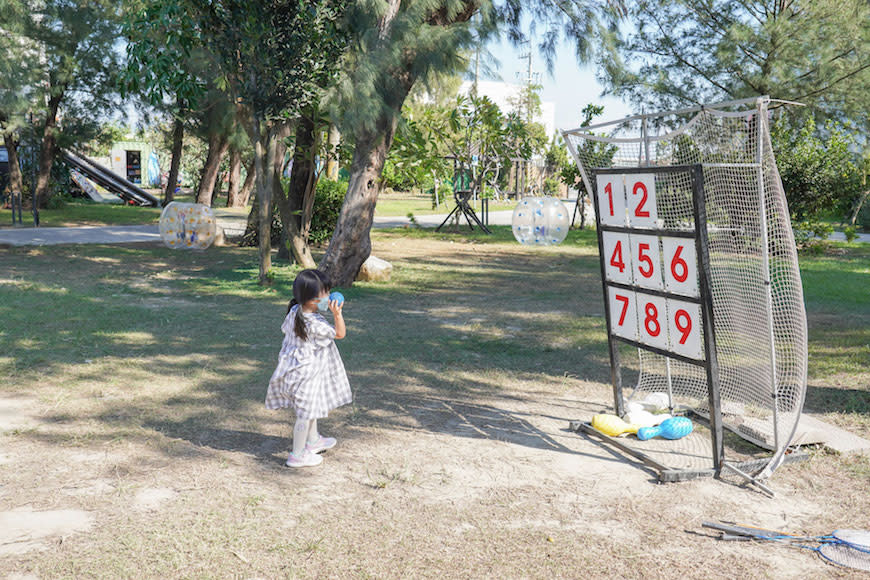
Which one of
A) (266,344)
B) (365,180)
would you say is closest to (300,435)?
(266,344)

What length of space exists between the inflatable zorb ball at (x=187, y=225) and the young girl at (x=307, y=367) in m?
9.42

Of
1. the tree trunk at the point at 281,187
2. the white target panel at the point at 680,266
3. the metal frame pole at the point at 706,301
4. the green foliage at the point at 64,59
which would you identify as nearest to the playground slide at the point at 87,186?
the green foliage at the point at 64,59

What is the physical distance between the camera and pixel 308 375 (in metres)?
3.90

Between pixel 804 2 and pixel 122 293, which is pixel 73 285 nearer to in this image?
pixel 122 293

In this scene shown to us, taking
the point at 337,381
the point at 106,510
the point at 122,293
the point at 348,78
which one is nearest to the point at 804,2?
the point at 348,78

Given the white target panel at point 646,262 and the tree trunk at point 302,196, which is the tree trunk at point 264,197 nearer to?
the tree trunk at point 302,196

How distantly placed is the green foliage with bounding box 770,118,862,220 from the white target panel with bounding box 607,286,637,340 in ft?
32.9

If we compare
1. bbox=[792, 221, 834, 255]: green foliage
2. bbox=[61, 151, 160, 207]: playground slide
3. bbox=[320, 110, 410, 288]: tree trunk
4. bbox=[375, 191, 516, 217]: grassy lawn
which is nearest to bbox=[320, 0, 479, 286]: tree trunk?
bbox=[320, 110, 410, 288]: tree trunk

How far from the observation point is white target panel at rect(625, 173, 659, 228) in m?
3.94

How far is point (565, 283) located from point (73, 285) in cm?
615

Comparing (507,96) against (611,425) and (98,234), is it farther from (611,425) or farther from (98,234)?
(611,425)

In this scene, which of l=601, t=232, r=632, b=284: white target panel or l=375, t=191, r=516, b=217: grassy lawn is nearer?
l=601, t=232, r=632, b=284: white target panel

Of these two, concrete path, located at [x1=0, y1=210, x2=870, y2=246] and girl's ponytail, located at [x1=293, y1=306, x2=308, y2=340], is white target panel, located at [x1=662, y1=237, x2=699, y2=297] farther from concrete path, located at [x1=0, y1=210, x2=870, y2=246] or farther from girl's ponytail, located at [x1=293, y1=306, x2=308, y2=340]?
concrete path, located at [x1=0, y1=210, x2=870, y2=246]

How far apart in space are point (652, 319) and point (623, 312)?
0.91 ft
